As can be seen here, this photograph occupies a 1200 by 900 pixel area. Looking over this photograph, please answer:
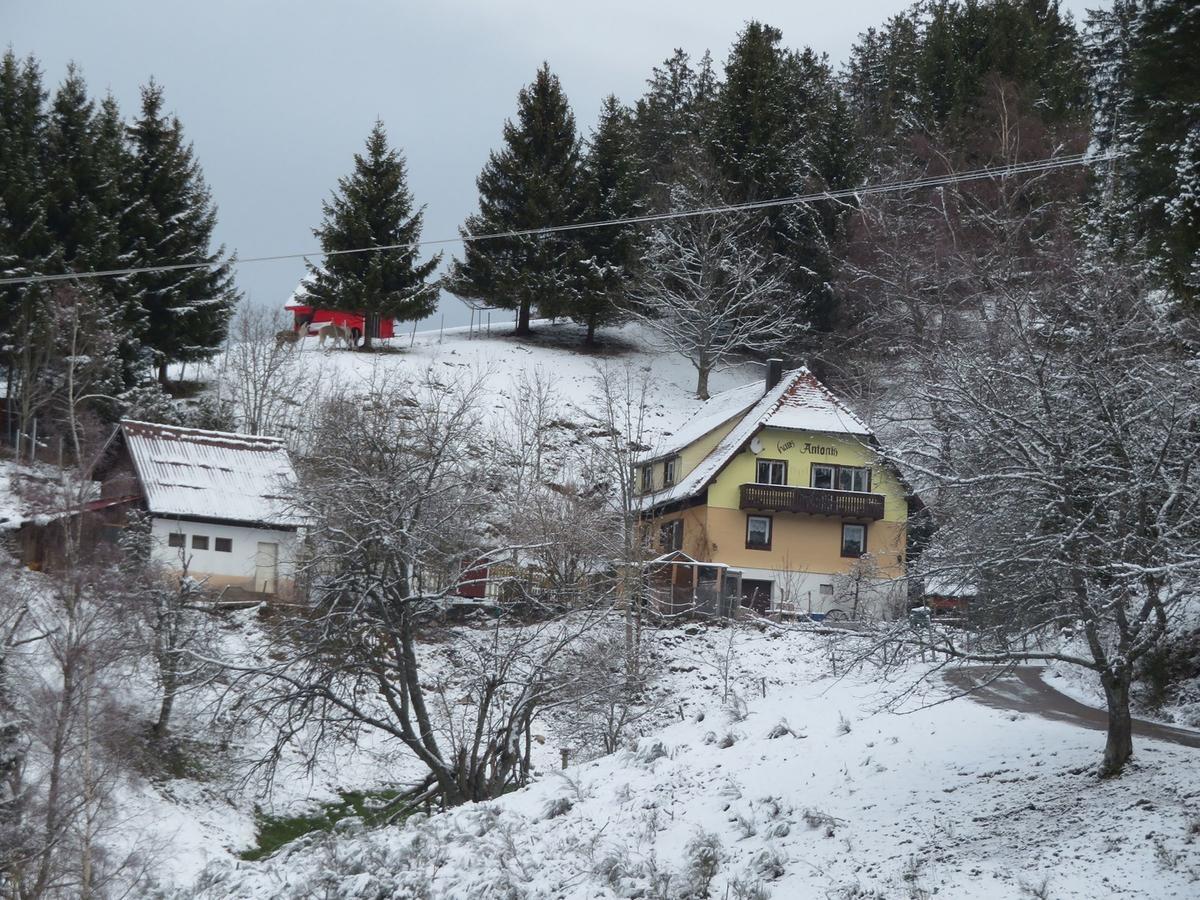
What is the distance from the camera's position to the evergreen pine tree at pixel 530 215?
210 feet

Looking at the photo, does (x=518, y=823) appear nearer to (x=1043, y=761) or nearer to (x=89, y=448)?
(x=1043, y=761)

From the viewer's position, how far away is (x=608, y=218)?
2579 inches

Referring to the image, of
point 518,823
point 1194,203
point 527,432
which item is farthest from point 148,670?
point 1194,203

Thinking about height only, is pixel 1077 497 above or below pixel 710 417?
below

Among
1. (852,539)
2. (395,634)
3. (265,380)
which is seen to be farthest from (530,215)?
(395,634)

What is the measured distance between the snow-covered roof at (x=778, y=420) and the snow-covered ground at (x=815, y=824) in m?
26.6

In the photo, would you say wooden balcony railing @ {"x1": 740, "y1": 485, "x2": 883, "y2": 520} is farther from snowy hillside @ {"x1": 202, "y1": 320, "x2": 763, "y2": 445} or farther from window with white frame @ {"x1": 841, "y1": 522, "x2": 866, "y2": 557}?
snowy hillside @ {"x1": 202, "y1": 320, "x2": 763, "y2": 445}

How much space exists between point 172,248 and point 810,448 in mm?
27217

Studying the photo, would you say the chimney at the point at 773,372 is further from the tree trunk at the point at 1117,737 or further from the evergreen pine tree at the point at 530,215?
the tree trunk at the point at 1117,737

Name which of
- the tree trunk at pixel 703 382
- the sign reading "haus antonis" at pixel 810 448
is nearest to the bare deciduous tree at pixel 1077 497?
the sign reading "haus antonis" at pixel 810 448

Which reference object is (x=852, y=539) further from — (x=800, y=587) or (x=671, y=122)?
(x=671, y=122)

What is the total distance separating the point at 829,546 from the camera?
46688mm

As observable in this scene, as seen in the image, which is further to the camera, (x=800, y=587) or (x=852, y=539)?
(x=852, y=539)

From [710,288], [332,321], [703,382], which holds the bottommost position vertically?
[703,382]
